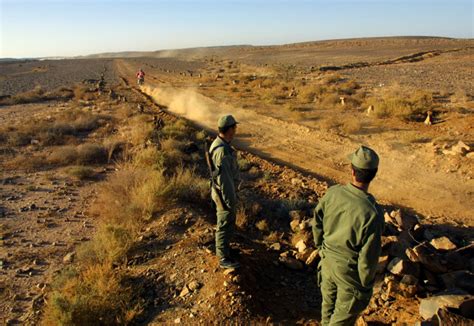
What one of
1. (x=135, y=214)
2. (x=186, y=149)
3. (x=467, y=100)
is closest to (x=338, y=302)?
(x=135, y=214)

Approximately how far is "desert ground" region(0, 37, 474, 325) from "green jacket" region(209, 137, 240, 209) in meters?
0.97

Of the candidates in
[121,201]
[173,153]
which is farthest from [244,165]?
[121,201]

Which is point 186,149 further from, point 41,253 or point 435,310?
point 435,310

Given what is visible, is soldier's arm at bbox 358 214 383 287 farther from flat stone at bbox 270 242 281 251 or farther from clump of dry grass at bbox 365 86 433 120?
clump of dry grass at bbox 365 86 433 120

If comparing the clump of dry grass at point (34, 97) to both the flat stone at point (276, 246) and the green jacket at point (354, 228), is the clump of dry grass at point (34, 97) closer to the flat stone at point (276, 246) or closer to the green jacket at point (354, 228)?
the flat stone at point (276, 246)

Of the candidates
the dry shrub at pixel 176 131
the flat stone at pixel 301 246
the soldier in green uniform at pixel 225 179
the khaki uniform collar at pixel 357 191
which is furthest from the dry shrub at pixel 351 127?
the khaki uniform collar at pixel 357 191

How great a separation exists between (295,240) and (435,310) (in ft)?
8.39

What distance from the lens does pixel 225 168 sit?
15.3 ft

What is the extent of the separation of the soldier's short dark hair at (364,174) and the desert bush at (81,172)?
8.49 meters

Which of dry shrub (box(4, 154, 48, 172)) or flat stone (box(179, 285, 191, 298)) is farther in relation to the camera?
dry shrub (box(4, 154, 48, 172))

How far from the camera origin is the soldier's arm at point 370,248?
119 inches

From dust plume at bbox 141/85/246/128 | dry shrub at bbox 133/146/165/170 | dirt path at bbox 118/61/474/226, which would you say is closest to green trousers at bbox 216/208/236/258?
dirt path at bbox 118/61/474/226

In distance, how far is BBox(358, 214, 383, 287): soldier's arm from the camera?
304cm

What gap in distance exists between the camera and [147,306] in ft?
16.0
